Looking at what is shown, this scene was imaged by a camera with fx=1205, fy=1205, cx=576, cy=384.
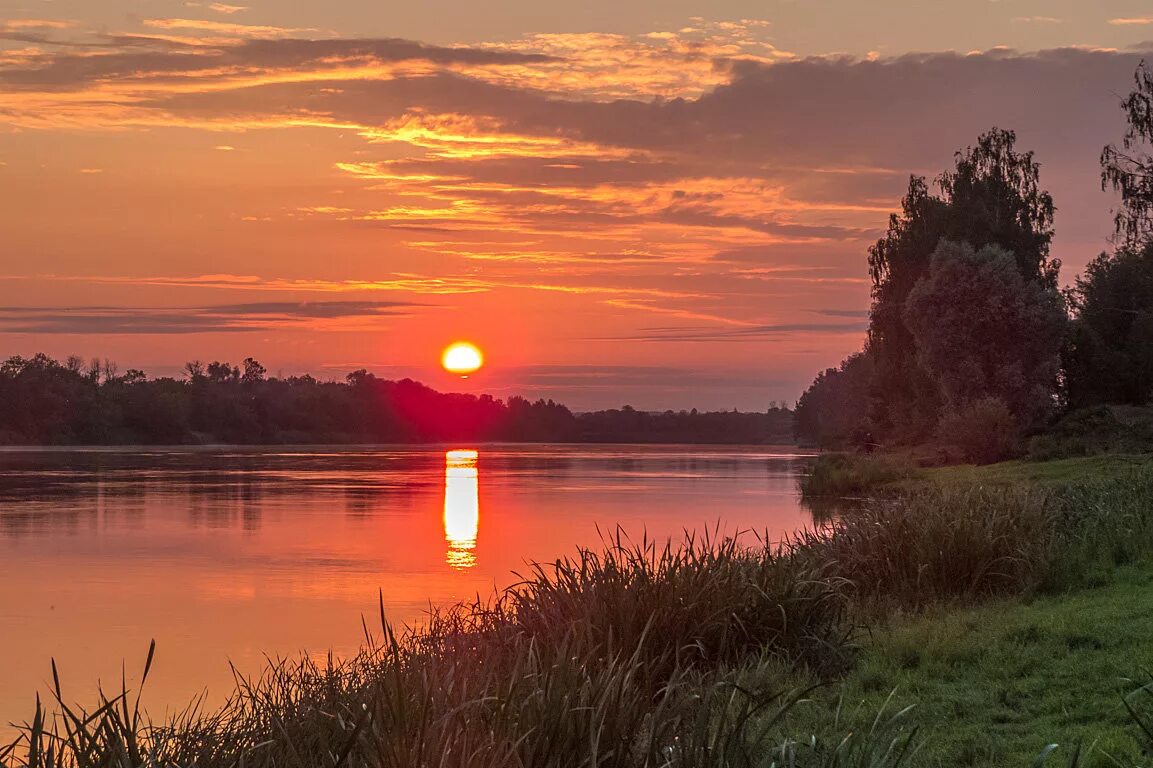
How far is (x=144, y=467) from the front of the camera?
82625 mm

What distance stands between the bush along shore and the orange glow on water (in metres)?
9.23

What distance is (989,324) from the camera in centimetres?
5738

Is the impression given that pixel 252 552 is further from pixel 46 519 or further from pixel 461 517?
pixel 461 517

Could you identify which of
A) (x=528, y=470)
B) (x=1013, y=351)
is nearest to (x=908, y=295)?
(x=1013, y=351)

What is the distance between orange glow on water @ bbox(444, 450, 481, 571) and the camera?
102 feet

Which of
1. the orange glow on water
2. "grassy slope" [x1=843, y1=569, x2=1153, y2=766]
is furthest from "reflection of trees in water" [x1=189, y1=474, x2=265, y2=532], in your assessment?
"grassy slope" [x1=843, y1=569, x2=1153, y2=766]

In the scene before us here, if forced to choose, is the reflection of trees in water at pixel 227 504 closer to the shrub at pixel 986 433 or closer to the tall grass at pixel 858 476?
the tall grass at pixel 858 476

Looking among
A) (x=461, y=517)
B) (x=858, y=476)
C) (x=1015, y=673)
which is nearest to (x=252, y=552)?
(x=461, y=517)

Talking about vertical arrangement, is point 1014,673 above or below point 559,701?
below

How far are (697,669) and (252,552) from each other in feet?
73.2

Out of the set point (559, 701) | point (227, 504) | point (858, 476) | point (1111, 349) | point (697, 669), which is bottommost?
point (227, 504)

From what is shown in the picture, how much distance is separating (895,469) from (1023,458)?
16.2ft

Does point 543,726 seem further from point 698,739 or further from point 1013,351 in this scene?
A: point 1013,351

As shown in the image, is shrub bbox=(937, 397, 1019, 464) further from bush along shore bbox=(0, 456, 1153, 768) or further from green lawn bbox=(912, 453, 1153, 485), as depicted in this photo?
bush along shore bbox=(0, 456, 1153, 768)
